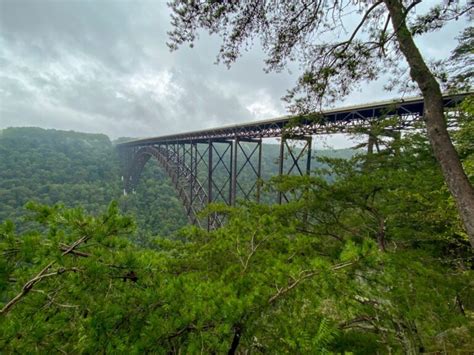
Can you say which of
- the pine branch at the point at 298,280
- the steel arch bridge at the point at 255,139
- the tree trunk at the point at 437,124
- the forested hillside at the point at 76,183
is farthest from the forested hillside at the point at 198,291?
the forested hillside at the point at 76,183

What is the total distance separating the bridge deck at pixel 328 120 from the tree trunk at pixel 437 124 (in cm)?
130

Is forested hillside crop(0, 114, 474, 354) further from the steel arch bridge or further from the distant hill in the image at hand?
the distant hill

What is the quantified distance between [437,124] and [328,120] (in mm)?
6931

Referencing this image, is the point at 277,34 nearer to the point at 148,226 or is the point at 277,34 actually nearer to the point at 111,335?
the point at 111,335

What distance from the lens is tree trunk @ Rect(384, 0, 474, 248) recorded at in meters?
2.42

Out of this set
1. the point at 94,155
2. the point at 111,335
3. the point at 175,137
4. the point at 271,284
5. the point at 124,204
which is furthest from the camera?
the point at 94,155

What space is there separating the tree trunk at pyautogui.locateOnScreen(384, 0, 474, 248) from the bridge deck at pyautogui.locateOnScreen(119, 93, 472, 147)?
130cm

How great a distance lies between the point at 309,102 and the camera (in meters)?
3.69

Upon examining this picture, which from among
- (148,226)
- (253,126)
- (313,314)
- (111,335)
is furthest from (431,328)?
(148,226)

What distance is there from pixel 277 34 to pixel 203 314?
3.67 metres

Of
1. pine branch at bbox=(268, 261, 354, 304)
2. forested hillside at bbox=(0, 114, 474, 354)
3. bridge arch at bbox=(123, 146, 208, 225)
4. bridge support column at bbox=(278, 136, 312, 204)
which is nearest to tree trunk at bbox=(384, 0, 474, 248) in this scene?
forested hillside at bbox=(0, 114, 474, 354)

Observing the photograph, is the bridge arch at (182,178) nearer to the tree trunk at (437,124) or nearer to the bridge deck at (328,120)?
the bridge deck at (328,120)

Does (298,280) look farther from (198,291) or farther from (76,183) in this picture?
(76,183)

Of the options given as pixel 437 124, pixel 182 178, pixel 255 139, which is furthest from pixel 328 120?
pixel 182 178
